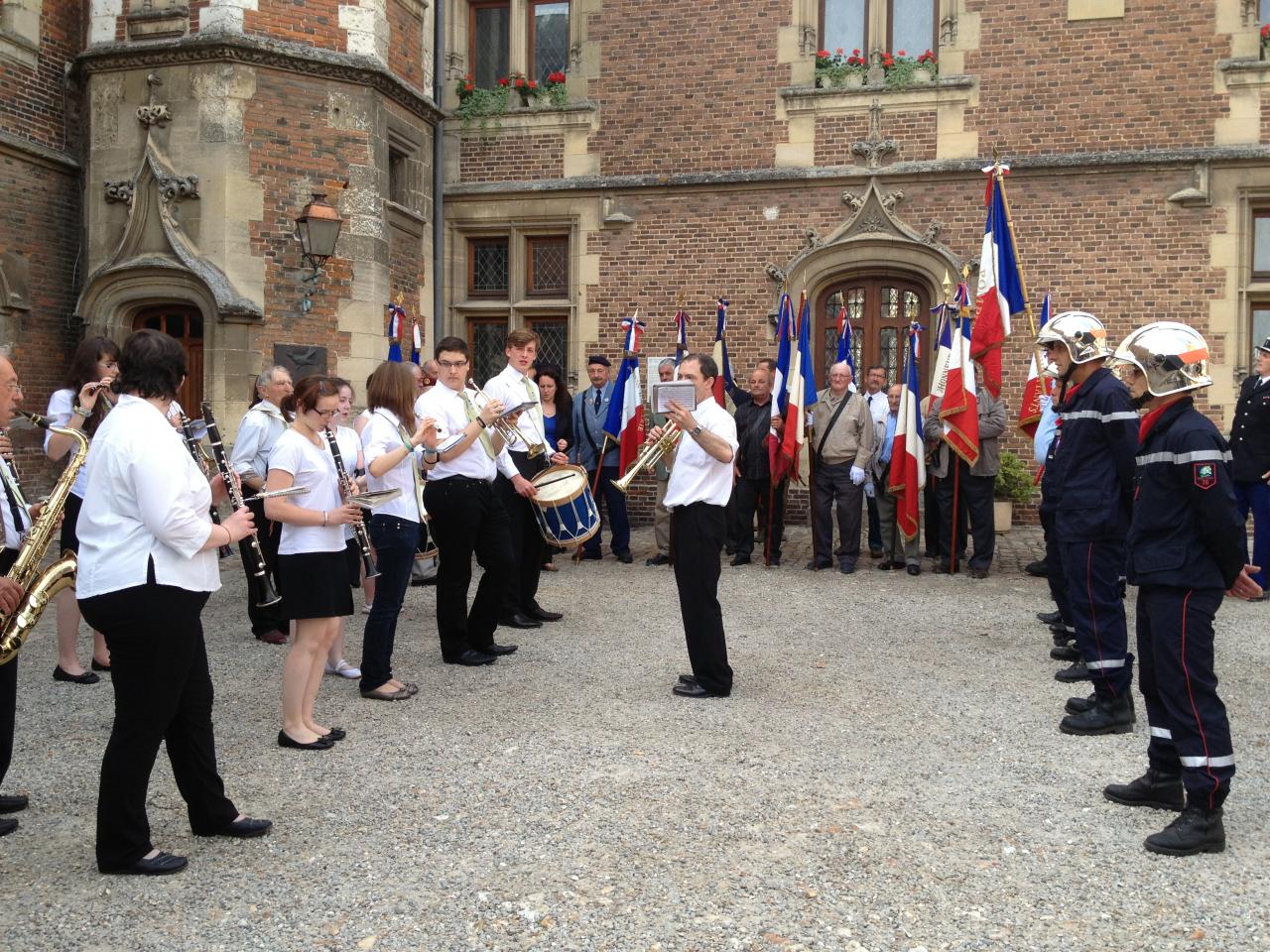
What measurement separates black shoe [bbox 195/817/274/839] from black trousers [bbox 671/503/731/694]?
280 cm

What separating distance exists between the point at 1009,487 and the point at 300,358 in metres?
8.15

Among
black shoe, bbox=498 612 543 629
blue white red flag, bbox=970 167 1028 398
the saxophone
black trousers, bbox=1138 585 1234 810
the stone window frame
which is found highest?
the stone window frame

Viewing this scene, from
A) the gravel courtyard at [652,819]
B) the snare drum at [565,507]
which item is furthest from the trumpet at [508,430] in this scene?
the gravel courtyard at [652,819]

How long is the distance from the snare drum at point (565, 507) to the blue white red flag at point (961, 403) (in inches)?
163

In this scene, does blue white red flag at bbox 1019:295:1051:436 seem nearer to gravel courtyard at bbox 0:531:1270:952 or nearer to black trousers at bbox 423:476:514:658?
gravel courtyard at bbox 0:531:1270:952

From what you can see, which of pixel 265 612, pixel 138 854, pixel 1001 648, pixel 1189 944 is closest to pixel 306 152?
pixel 265 612

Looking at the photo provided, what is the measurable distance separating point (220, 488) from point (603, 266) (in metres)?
9.73

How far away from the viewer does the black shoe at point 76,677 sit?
681 cm

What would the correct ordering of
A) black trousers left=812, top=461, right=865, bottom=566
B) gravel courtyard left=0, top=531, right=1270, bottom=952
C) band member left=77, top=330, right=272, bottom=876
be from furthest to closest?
black trousers left=812, top=461, right=865, bottom=566, band member left=77, top=330, right=272, bottom=876, gravel courtyard left=0, top=531, right=1270, bottom=952

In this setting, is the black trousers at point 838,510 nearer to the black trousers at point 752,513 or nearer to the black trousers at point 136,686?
the black trousers at point 752,513

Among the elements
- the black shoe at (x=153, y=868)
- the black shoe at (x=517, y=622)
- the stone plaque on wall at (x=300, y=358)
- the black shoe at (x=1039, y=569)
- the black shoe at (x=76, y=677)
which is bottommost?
the black shoe at (x=153, y=868)

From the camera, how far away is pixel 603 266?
1513 centimetres

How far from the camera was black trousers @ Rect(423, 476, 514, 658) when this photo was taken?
278 inches

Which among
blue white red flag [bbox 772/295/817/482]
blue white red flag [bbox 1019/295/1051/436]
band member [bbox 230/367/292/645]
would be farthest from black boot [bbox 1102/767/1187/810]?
Answer: blue white red flag [bbox 772/295/817/482]
